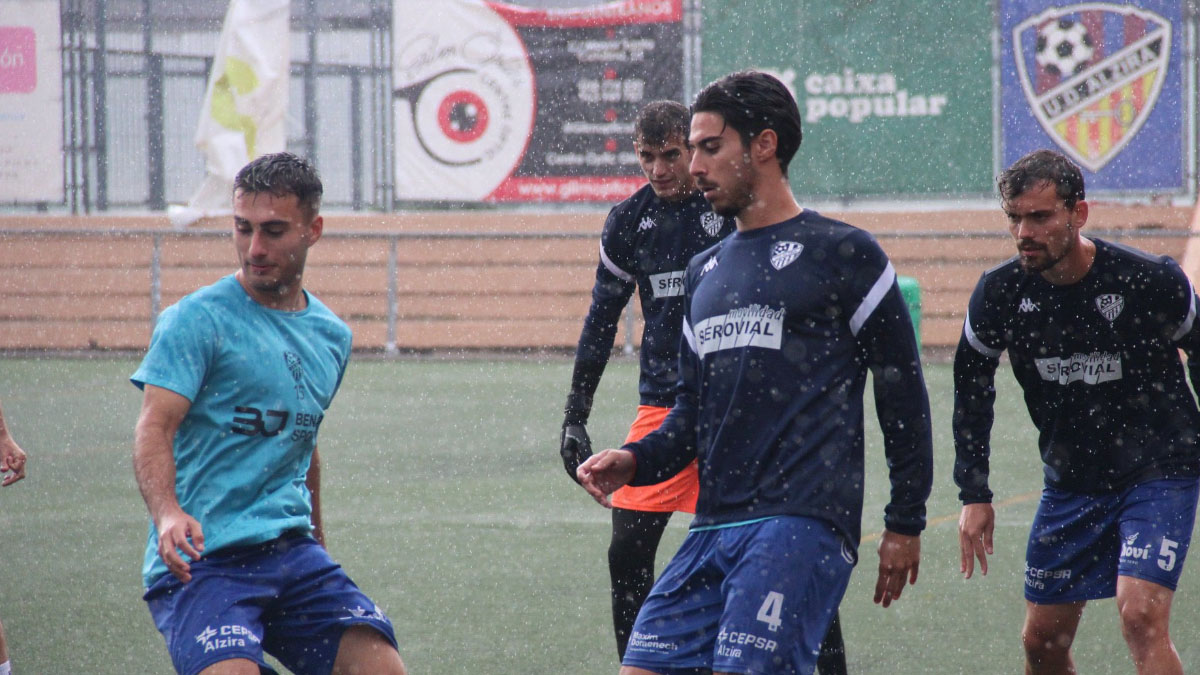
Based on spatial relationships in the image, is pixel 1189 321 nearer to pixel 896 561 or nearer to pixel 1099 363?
pixel 1099 363

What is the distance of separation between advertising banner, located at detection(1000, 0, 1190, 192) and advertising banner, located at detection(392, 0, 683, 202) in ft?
16.3

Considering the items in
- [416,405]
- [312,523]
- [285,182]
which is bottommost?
[416,405]

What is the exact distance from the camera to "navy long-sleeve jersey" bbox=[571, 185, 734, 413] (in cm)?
531

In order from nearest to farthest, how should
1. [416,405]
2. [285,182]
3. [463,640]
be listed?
[285,182] < [463,640] < [416,405]

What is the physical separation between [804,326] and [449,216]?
1662cm

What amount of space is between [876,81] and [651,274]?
14198mm

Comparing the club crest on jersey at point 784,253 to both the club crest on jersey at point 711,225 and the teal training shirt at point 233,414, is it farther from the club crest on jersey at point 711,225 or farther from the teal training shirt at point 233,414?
the club crest on jersey at point 711,225

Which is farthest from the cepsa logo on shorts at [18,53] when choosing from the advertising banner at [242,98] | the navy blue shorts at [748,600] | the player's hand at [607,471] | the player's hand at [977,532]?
the navy blue shorts at [748,600]

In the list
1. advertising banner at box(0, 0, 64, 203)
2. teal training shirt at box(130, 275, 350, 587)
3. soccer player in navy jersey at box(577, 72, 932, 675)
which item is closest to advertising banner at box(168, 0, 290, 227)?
advertising banner at box(0, 0, 64, 203)

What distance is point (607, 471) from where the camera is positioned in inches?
144

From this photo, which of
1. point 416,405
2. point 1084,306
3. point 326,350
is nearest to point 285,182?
point 326,350

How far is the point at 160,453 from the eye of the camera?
3.53m

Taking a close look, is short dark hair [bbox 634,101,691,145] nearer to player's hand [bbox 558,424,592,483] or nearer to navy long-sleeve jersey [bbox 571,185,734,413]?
navy long-sleeve jersey [bbox 571,185,734,413]

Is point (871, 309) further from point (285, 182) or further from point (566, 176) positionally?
point (566, 176)
